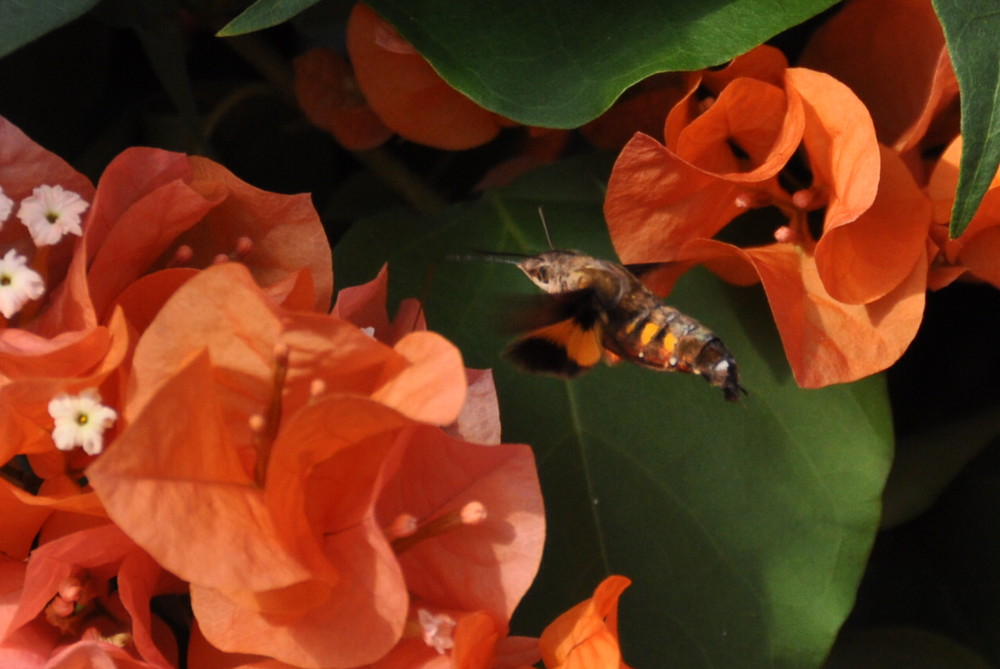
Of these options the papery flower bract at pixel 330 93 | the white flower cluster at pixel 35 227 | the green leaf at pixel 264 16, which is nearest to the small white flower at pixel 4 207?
the white flower cluster at pixel 35 227

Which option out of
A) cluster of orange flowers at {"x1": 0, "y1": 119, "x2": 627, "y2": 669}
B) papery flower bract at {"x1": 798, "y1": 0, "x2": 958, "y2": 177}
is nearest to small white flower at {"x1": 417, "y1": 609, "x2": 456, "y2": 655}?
cluster of orange flowers at {"x1": 0, "y1": 119, "x2": 627, "y2": 669}

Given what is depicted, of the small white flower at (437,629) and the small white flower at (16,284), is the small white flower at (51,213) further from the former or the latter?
the small white flower at (437,629)

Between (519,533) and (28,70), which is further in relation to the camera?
(28,70)

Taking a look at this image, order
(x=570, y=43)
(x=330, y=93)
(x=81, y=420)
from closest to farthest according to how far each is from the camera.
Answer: (x=81, y=420)
(x=570, y=43)
(x=330, y=93)

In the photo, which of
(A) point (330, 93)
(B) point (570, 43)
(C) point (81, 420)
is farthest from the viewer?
(A) point (330, 93)

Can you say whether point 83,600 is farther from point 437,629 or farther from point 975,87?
point 975,87

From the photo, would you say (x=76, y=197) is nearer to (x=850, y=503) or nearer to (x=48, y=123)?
(x=48, y=123)

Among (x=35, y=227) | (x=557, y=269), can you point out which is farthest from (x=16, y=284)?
(x=557, y=269)

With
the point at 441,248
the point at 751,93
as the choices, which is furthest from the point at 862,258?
the point at 441,248
